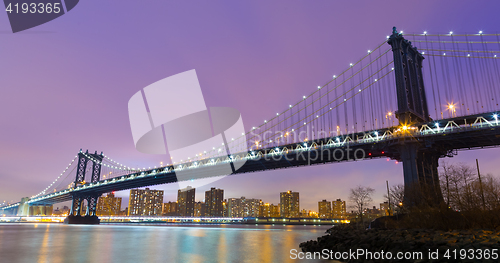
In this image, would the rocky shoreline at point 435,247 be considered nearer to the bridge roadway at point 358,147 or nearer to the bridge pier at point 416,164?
the bridge pier at point 416,164

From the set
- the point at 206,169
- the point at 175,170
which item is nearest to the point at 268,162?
the point at 206,169

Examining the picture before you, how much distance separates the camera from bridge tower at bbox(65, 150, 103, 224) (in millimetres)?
94875

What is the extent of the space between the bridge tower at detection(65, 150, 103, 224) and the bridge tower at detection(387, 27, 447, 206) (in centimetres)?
8685

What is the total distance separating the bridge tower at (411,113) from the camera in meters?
44.4

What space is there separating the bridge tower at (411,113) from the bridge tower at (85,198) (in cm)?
8685

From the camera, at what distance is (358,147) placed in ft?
172

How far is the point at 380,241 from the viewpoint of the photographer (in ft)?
47.0

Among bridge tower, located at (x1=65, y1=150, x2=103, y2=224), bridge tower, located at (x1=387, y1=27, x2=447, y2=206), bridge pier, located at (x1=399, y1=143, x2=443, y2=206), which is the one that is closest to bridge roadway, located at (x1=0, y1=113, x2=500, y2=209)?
bridge tower, located at (x1=387, y1=27, x2=447, y2=206)

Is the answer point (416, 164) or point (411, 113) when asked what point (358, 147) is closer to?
point (411, 113)

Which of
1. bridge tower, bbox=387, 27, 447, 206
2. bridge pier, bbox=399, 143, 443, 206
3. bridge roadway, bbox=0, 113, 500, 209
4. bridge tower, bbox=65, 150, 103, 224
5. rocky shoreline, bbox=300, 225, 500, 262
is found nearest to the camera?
rocky shoreline, bbox=300, 225, 500, 262

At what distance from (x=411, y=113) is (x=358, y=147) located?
9501 mm

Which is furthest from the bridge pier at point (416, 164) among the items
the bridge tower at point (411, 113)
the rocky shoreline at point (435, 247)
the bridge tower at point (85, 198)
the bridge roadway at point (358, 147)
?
the bridge tower at point (85, 198)

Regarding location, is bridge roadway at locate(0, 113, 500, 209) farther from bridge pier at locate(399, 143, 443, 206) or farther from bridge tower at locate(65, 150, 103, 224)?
bridge tower at locate(65, 150, 103, 224)

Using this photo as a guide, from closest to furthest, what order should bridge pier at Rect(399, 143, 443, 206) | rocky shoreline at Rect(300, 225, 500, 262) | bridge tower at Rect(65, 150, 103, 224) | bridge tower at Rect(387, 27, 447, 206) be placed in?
rocky shoreline at Rect(300, 225, 500, 262) < bridge pier at Rect(399, 143, 443, 206) < bridge tower at Rect(387, 27, 447, 206) < bridge tower at Rect(65, 150, 103, 224)
